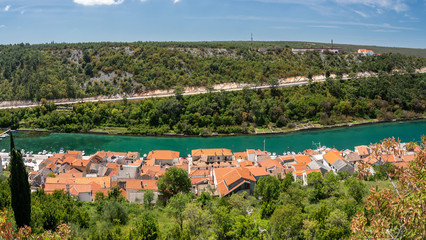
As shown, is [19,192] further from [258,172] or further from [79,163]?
[79,163]

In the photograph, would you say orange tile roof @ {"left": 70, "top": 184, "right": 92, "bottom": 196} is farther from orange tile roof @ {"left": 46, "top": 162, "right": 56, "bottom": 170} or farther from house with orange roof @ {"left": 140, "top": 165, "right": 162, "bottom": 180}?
orange tile roof @ {"left": 46, "top": 162, "right": 56, "bottom": 170}

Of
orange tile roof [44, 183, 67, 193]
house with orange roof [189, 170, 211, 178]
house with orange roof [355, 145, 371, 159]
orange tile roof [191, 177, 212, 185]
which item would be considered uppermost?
orange tile roof [44, 183, 67, 193]

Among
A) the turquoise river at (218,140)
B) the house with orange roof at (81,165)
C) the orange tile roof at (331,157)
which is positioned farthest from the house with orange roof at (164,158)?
the orange tile roof at (331,157)

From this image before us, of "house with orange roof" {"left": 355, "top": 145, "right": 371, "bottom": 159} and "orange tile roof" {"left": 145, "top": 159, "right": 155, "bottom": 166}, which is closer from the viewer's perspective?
"orange tile roof" {"left": 145, "top": 159, "right": 155, "bottom": 166}

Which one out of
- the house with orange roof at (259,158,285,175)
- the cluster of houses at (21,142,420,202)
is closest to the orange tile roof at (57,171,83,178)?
the cluster of houses at (21,142,420,202)

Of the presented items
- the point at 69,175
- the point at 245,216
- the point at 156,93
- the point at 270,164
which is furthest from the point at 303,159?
the point at 156,93

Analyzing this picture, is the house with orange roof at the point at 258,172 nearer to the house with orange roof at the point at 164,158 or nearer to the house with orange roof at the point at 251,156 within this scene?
the house with orange roof at the point at 251,156

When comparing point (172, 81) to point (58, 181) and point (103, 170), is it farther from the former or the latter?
point (58, 181)
